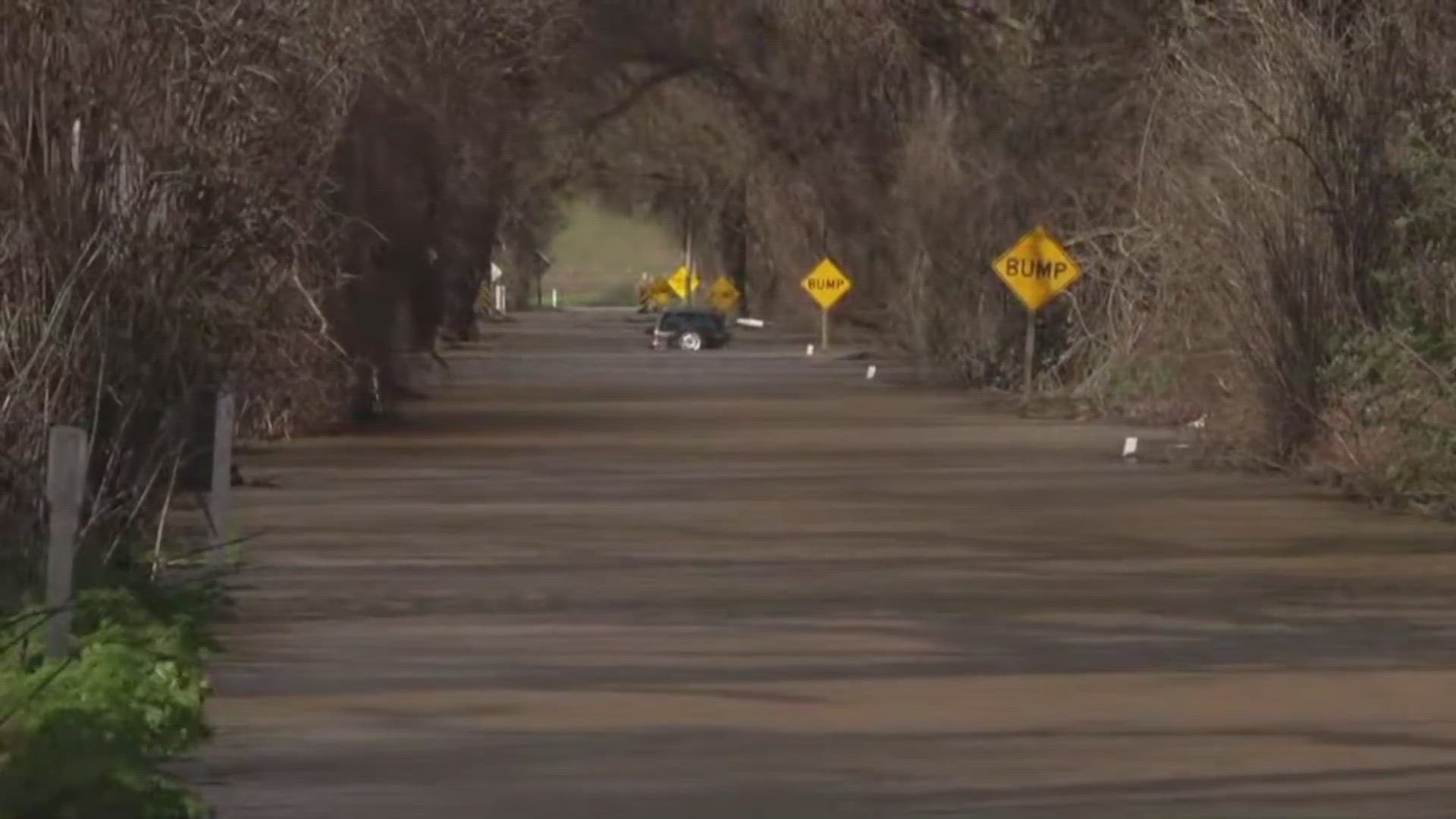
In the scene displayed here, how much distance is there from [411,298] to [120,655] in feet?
88.8

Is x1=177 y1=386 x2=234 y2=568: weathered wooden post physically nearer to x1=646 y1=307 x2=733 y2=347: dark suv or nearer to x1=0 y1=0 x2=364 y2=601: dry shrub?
x1=0 y1=0 x2=364 y2=601: dry shrub

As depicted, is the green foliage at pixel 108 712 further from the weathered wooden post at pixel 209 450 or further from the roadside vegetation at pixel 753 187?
the weathered wooden post at pixel 209 450

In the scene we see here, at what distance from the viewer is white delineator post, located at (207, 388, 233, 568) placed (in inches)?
734

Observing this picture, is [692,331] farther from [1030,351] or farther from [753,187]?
[1030,351]

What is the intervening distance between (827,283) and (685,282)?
41.3 metres

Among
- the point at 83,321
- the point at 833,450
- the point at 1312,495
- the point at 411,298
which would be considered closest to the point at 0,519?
the point at 83,321

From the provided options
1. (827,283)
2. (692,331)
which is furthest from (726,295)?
(827,283)

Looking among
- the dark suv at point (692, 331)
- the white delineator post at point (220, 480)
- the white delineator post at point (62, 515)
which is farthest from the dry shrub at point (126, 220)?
the dark suv at point (692, 331)

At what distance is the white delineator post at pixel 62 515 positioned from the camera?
1348 centimetres

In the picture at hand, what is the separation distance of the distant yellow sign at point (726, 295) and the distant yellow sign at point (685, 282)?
53.6 inches

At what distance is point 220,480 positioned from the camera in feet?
65.7

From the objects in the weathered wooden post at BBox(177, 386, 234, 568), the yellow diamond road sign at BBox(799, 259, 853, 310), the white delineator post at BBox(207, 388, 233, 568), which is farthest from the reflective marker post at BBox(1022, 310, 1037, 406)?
the weathered wooden post at BBox(177, 386, 234, 568)

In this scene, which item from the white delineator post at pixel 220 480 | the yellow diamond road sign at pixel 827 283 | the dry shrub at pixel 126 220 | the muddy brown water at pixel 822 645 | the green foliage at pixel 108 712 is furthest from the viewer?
the yellow diamond road sign at pixel 827 283

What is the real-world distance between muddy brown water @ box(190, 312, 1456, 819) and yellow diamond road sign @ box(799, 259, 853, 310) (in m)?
35.9
